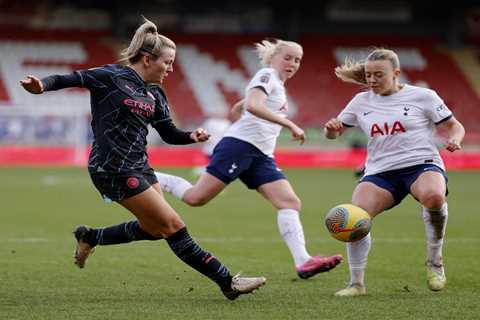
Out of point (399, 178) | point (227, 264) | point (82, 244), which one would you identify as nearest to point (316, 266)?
point (399, 178)

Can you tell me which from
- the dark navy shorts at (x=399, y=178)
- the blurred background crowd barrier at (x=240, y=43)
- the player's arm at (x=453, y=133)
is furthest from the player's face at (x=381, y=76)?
the blurred background crowd barrier at (x=240, y=43)

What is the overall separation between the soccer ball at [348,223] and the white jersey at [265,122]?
1865 millimetres

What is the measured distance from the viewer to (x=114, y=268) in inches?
361

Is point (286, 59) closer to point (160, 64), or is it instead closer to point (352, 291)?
point (160, 64)

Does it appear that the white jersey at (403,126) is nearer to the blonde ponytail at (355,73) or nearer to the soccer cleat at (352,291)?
the blonde ponytail at (355,73)

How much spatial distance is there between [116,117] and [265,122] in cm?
293

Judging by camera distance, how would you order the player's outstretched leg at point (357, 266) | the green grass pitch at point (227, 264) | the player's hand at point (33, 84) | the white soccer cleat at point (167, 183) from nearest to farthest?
the player's hand at point (33, 84) < the green grass pitch at point (227, 264) < the player's outstretched leg at point (357, 266) < the white soccer cleat at point (167, 183)

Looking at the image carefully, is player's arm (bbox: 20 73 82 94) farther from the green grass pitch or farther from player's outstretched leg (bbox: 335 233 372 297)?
player's outstretched leg (bbox: 335 233 372 297)

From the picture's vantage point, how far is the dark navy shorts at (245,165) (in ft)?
30.8

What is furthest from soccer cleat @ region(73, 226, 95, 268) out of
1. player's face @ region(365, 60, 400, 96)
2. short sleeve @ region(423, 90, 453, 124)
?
short sleeve @ region(423, 90, 453, 124)

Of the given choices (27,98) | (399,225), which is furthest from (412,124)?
(27,98)

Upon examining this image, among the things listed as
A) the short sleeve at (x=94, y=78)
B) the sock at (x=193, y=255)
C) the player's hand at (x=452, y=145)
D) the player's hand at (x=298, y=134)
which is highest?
the short sleeve at (x=94, y=78)

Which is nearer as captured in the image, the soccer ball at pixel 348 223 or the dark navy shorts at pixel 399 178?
the soccer ball at pixel 348 223

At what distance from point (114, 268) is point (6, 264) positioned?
1047mm
